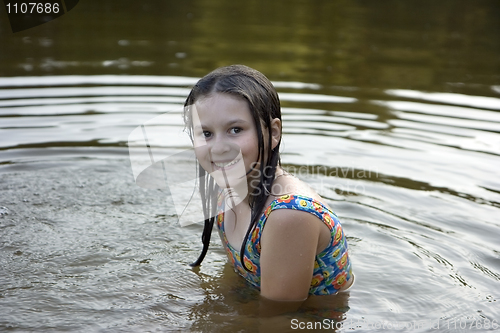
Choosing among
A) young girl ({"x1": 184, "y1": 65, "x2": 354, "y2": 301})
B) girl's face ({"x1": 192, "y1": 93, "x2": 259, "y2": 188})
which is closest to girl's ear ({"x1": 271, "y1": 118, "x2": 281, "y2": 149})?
young girl ({"x1": 184, "y1": 65, "x2": 354, "y2": 301})

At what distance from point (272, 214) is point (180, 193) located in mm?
2136

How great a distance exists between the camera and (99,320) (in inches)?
114

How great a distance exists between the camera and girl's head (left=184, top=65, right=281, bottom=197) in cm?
271

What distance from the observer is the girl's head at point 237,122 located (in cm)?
271

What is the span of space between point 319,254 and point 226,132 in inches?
29.2

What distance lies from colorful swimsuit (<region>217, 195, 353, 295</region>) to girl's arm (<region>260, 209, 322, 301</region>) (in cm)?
4

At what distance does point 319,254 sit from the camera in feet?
9.53

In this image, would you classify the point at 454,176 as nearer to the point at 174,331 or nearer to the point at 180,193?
the point at 180,193

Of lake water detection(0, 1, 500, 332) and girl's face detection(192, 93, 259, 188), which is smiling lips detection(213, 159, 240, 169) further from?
lake water detection(0, 1, 500, 332)

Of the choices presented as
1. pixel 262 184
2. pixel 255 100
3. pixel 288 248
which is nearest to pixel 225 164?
pixel 262 184

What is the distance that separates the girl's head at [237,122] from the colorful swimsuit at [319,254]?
0.19 metres

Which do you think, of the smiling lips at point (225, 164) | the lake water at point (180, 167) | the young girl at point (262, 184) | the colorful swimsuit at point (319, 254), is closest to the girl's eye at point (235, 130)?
the young girl at point (262, 184)

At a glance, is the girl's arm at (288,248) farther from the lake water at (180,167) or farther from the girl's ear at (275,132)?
the girl's ear at (275,132)

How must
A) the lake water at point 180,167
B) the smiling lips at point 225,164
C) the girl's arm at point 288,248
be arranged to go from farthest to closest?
the lake water at point 180,167 → the smiling lips at point 225,164 → the girl's arm at point 288,248
